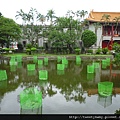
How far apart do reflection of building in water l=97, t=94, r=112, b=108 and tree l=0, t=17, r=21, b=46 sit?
79.9 ft

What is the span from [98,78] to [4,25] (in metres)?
22.0

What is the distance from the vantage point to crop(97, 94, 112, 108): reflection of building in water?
9.70 m

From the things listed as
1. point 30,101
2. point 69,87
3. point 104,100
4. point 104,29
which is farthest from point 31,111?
point 104,29

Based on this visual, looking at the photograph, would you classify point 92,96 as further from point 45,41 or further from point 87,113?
point 45,41

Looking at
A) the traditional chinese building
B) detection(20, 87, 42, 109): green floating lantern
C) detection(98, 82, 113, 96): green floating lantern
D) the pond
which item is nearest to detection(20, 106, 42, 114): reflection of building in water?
the pond

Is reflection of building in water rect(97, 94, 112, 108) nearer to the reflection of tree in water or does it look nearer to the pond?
the pond

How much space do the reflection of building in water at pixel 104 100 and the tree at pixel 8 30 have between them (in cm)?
2434

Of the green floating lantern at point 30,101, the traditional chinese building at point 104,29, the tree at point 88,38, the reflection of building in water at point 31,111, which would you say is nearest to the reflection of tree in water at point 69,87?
the green floating lantern at point 30,101

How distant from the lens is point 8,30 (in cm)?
3183

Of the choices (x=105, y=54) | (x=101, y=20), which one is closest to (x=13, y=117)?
(x=105, y=54)

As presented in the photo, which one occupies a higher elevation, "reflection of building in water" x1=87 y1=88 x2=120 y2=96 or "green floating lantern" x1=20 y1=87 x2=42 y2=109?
"green floating lantern" x1=20 y1=87 x2=42 y2=109

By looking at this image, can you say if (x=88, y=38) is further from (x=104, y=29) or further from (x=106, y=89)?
(x=106, y=89)

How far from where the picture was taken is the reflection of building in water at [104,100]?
9.70 m

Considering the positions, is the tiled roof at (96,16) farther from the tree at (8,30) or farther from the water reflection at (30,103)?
the water reflection at (30,103)
